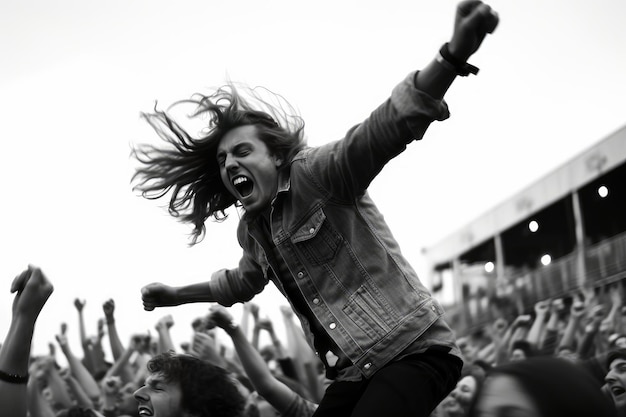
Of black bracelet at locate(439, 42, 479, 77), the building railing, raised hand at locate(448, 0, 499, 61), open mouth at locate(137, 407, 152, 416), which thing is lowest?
the building railing

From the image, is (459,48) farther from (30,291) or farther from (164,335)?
(164,335)

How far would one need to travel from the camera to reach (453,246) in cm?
2759

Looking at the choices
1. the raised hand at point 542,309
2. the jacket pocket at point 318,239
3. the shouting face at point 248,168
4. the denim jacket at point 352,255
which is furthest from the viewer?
the raised hand at point 542,309

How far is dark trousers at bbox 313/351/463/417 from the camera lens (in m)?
2.32

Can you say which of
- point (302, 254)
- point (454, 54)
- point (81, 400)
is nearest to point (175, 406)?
point (302, 254)

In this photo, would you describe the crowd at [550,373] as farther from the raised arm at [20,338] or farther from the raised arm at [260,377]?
the raised arm at [20,338]

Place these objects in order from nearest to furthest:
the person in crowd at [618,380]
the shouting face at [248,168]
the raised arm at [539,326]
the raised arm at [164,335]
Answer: the shouting face at [248,168]
the person in crowd at [618,380]
the raised arm at [164,335]
the raised arm at [539,326]

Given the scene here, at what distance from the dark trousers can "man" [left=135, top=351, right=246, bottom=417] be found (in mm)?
376

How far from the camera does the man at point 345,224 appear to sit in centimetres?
229

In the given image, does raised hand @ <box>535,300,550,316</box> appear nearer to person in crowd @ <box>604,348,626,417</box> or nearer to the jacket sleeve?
person in crowd @ <box>604,348,626,417</box>

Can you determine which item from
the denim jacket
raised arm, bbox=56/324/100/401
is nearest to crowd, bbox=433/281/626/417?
the denim jacket

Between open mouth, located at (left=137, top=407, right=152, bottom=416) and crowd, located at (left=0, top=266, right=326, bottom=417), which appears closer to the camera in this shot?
crowd, located at (left=0, top=266, right=326, bottom=417)

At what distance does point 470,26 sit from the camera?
2.11 m

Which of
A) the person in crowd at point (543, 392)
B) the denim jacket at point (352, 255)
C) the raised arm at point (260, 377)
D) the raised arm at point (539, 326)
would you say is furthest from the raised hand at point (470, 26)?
the raised arm at point (539, 326)
